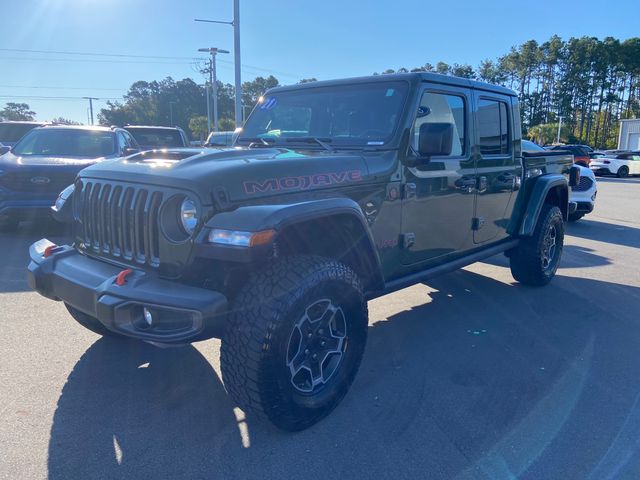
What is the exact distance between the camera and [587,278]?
6164mm

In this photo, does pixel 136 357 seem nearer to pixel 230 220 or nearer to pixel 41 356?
pixel 41 356

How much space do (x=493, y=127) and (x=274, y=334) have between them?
10.5 feet

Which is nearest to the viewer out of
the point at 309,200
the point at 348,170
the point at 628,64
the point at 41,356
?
the point at 309,200

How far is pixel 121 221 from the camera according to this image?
2.88 m

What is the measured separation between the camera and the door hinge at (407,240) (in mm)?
3598

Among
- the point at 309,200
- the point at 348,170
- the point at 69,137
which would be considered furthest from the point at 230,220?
the point at 69,137

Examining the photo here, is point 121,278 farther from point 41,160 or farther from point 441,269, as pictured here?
point 41,160

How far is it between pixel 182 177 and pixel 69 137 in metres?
7.06

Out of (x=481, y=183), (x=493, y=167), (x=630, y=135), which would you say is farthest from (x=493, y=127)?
(x=630, y=135)

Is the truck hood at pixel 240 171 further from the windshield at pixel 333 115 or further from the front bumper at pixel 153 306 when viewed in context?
the front bumper at pixel 153 306

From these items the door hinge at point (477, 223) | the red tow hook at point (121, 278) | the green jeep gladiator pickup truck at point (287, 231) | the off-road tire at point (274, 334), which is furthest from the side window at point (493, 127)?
the red tow hook at point (121, 278)

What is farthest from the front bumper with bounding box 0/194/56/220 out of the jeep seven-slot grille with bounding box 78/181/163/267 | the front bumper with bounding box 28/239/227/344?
the front bumper with bounding box 28/239/227/344

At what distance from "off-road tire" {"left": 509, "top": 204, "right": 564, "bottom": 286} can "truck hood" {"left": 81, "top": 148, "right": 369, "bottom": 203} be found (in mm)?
2890

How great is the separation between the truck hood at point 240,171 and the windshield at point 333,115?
1.08ft
